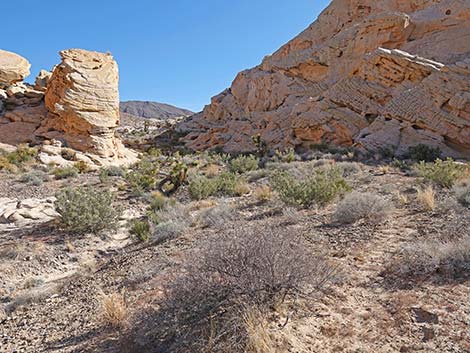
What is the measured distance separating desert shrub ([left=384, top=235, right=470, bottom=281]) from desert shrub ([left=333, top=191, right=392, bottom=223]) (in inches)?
71.0

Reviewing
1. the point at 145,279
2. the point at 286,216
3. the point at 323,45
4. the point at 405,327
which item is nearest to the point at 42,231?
the point at 145,279

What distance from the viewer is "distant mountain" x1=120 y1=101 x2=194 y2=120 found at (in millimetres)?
106062

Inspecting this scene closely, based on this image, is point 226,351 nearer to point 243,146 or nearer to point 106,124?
point 106,124

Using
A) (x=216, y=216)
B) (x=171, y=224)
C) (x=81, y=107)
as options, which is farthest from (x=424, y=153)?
(x=81, y=107)

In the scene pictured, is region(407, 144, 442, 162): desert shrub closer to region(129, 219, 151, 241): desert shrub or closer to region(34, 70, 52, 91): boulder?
region(129, 219, 151, 241): desert shrub

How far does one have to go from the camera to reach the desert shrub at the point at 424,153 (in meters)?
14.3

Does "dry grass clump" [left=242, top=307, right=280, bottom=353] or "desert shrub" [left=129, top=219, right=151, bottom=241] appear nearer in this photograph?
"dry grass clump" [left=242, top=307, right=280, bottom=353]

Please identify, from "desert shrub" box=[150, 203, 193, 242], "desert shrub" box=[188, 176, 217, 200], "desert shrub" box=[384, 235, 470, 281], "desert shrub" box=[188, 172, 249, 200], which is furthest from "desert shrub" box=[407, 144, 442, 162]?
"desert shrub" box=[384, 235, 470, 281]

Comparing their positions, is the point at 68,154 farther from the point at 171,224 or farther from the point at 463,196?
the point at 463,196

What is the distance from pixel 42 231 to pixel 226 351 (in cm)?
658

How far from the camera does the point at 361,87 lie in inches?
771

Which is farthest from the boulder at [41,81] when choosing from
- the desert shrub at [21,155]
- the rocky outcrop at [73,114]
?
the desert shrub at [21,155]

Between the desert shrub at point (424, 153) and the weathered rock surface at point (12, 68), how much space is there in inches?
909

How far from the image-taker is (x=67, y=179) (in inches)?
518
